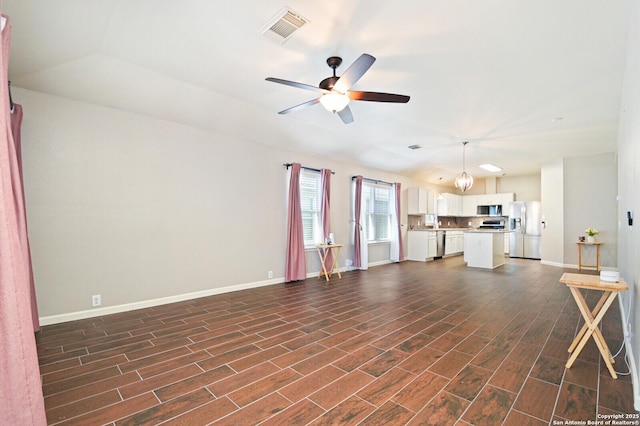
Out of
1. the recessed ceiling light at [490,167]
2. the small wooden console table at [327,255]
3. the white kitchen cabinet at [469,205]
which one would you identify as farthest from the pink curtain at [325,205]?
the white kitchen cabinet at [469,205]

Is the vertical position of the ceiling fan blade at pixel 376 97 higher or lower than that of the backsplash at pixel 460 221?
higher

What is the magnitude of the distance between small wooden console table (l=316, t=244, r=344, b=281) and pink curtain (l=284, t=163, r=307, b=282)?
455 mm

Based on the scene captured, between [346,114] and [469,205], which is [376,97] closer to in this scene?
[346,114]

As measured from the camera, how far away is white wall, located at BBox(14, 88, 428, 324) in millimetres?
3350

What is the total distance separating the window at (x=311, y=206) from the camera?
616 centimetres

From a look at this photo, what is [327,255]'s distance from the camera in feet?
21.1

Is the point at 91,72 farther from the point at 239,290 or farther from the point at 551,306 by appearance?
the point at 551,306

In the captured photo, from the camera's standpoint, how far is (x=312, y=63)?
311 cm

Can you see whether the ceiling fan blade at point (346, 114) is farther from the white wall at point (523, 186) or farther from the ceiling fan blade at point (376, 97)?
the white wall at point (523, 186)

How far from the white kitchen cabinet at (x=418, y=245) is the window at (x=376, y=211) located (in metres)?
0.96

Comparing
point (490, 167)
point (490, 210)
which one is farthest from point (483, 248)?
point (490, 210)

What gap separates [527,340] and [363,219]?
4.79 metres

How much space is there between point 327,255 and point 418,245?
11.7 ft

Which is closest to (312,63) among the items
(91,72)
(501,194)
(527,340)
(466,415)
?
(91,72)
